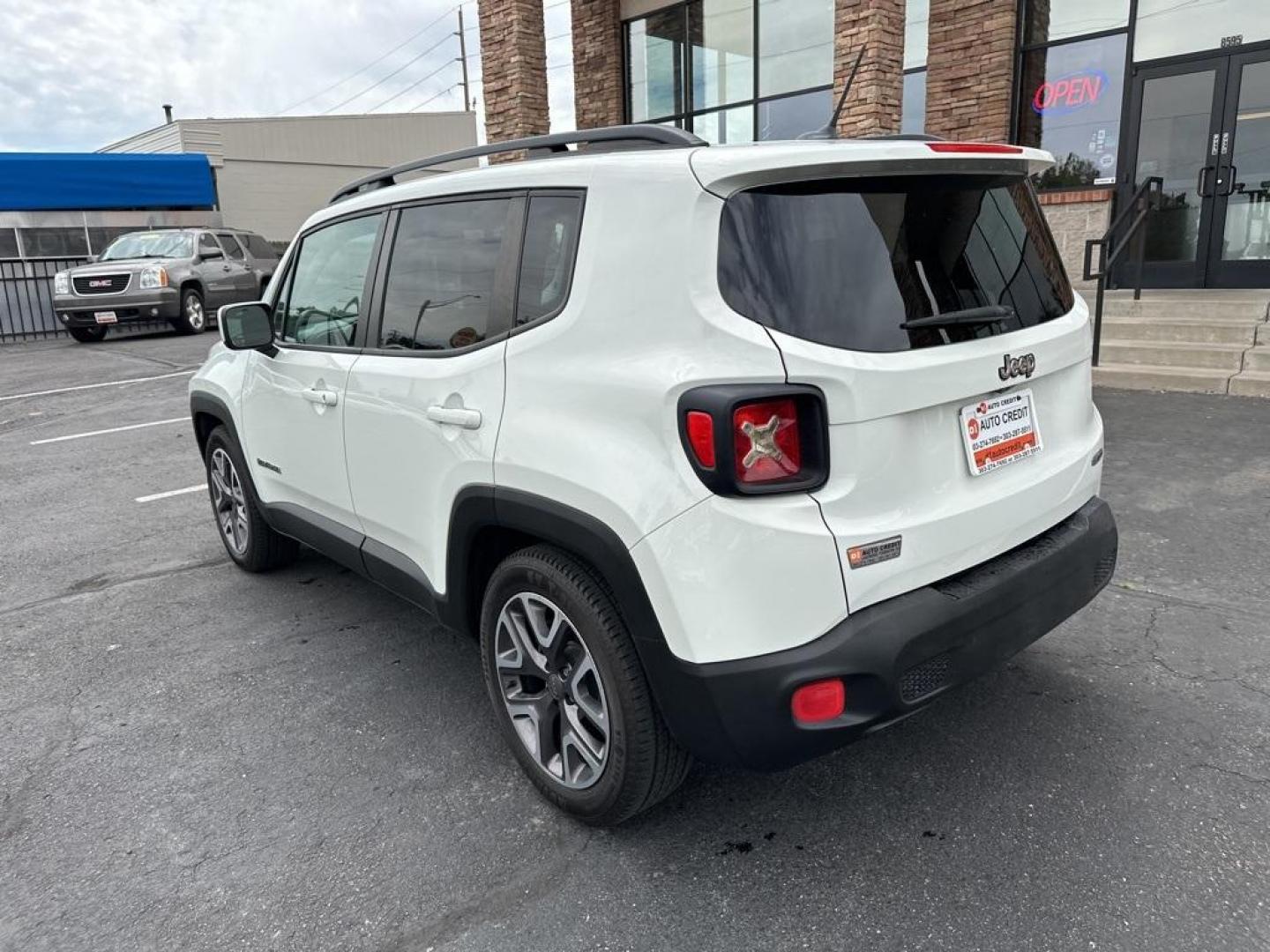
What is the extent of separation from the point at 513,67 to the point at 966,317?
1109cm

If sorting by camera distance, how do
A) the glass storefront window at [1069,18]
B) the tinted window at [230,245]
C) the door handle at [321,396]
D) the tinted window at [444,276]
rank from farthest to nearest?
the tinted window at [230,245] < the glass storefront window at [1069,18] < the door handle at [321,396] < the tinted window at [444,276]

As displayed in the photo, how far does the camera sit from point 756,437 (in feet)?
6.88

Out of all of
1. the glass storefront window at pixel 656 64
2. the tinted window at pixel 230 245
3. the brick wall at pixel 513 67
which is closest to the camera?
the brick wall at pixel 513 67

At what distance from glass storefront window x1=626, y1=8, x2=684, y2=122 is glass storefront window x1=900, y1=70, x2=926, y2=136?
151 inches

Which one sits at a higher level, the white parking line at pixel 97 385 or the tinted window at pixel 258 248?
the tinted window at pixel 258 248

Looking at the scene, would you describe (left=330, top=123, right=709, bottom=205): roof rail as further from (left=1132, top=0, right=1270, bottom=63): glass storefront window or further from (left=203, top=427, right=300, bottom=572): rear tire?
(left=1132, top=0, right=1270, bottom=63): glass storefront window

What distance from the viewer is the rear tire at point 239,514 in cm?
455

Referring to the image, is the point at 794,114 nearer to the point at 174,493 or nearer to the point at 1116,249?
the point at 1116,249

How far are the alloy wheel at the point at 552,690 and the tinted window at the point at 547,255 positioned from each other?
0.82 metres

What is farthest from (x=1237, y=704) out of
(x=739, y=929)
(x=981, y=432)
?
(x=739, y=929)

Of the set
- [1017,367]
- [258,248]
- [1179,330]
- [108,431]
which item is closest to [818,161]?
[1017,367]

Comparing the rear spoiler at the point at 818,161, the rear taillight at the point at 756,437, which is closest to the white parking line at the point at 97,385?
the rear spoiler at the point at 818,161

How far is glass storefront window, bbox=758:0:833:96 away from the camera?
12172 millimetres

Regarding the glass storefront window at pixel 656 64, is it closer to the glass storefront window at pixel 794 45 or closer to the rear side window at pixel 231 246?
the glass storefront window at pixel 794 45
